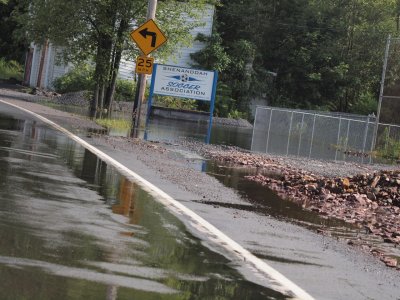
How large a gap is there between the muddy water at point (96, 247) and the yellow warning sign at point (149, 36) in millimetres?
12574

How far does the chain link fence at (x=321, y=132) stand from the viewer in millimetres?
32125

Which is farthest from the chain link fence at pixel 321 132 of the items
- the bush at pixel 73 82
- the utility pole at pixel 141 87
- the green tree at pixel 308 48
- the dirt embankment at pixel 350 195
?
the dirt embankment at pixel 350 195

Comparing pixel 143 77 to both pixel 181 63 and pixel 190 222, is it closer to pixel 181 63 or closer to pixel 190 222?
pixel 190 222

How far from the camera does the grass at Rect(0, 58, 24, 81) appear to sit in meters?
65.4

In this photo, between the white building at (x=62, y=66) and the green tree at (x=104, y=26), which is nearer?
the green tree at (x=104, y=26)

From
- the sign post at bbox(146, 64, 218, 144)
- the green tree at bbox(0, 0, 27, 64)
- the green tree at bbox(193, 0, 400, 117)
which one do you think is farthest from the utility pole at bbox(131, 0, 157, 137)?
the green tree at bbox(0, 0, 27, 64)

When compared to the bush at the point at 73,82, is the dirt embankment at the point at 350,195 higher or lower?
lower

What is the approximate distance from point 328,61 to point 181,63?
11685mm

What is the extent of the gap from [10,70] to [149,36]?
46565 millimetres

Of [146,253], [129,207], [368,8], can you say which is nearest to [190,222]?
[129,207]

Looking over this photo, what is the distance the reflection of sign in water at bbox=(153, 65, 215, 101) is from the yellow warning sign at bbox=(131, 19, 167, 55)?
23.8 feet

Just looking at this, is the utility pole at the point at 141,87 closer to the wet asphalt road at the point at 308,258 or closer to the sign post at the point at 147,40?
the sign post at the point at 147,40

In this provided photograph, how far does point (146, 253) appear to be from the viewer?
23.0ft

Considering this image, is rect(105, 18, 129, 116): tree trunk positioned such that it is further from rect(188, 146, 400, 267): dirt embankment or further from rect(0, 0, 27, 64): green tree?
rect(0, 0, 27, 64): green tree
